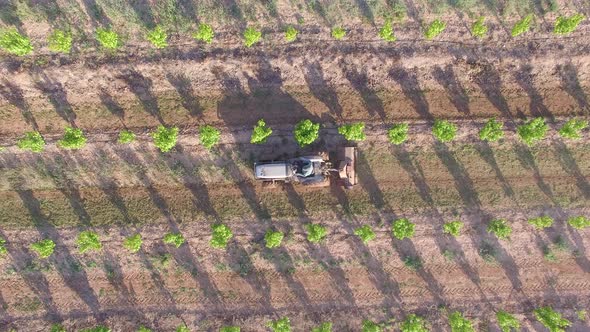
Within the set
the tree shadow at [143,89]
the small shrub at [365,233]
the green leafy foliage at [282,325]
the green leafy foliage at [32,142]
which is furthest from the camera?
the tree shadow at [143,89]

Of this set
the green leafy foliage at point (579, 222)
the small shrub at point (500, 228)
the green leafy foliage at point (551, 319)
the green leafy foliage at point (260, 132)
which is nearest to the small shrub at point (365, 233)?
the small shrub at point (500, 228)

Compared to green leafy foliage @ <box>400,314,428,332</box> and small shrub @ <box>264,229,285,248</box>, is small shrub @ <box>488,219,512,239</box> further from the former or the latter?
small shrub @ <box>264,229,285,248</box>

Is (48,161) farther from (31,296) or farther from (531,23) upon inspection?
(531,23)

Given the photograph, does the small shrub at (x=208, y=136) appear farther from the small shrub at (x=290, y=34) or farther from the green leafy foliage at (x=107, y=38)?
the green leafy foliage at (x=107, y=38)

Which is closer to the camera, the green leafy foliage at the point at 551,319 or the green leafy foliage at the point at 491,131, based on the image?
the green leafy foliage at the point at 491,131

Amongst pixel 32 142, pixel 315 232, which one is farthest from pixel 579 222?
pixel 32 142

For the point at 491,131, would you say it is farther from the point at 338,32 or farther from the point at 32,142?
the point at 32,142

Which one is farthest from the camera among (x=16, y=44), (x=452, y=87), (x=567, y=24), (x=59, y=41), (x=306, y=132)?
(x=452, y=87)
